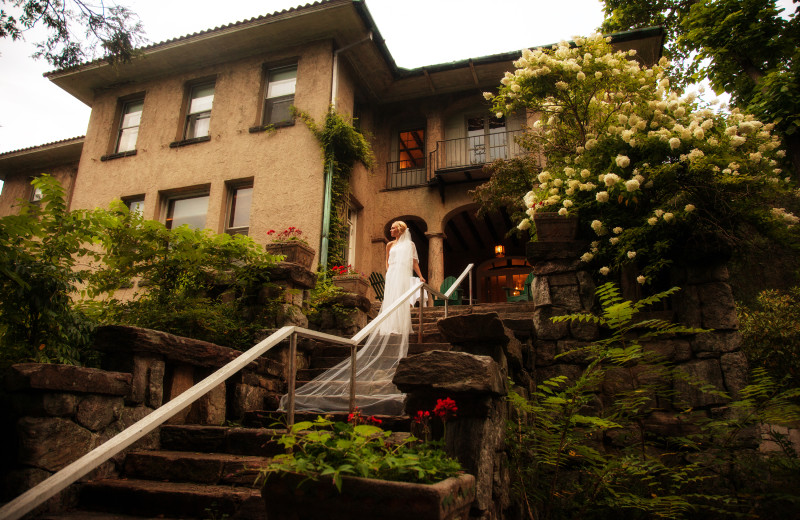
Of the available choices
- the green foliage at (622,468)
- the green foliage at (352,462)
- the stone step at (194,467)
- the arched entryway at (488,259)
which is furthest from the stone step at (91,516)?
the arched entryway at (488,259)

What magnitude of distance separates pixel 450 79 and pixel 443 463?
1067 cm

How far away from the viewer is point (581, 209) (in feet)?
17.0

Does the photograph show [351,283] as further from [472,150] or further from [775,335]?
[472,150]

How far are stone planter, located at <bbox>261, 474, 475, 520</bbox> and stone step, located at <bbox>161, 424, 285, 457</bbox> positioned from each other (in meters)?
1.37

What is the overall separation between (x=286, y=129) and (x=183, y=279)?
5.65 m

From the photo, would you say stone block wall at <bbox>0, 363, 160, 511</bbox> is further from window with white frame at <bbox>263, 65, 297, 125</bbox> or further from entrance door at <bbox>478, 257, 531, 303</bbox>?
entrance door at <bbox>478, 257, 531, 303</bbox>

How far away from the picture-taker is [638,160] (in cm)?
520

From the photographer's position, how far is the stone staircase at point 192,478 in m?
2.54

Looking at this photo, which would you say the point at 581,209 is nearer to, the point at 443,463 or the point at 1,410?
the point at 443,463

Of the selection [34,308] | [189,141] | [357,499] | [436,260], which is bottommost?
[357,499]

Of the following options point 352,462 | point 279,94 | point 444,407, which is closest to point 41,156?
point 279,94

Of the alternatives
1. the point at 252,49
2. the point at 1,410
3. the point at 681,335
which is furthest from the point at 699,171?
the point at 252,49

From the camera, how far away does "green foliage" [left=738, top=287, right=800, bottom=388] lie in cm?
642

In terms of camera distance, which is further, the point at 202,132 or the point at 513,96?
the point at 202,132
